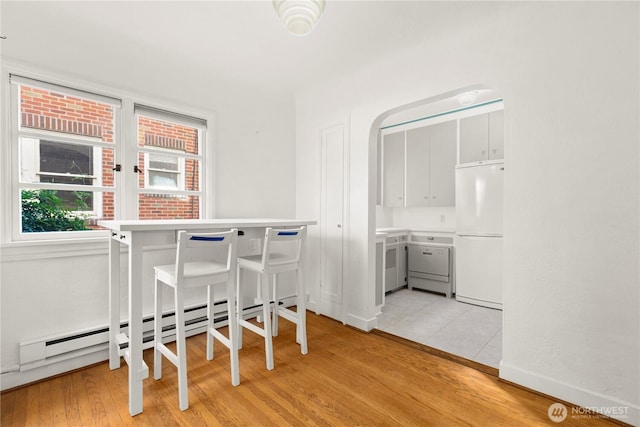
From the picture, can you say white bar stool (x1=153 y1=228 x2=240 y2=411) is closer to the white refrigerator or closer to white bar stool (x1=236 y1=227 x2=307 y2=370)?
white bar stool (x1=236 y1=227 x2=307 y2=370)

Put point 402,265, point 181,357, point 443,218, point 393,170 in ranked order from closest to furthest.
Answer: point 181,357 < point 402,265 < point 443,218 < point 393,170

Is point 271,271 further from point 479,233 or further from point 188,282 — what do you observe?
point 479,233

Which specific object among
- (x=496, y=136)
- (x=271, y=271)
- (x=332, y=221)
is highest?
(x=496, y=136)

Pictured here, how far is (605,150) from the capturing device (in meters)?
1.70

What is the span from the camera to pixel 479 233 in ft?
12.2

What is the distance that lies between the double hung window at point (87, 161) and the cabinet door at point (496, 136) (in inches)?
135

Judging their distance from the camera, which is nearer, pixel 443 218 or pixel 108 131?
pixel 108 131

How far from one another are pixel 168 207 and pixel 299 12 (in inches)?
80.6

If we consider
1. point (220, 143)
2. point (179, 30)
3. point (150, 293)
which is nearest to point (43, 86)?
point (179, 30)

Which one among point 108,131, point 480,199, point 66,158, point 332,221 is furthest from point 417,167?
point 66,158

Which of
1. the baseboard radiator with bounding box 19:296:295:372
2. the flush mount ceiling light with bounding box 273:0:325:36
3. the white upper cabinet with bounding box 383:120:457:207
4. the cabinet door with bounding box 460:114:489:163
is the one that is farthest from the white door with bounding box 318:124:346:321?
the cabinet door with bounding box 460:114:489:163

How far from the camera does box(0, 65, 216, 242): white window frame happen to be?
193 centimetres

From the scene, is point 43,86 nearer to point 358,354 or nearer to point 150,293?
point 150,293

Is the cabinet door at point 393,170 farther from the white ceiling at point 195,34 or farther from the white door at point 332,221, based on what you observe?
the white ceiling at point 195,34
